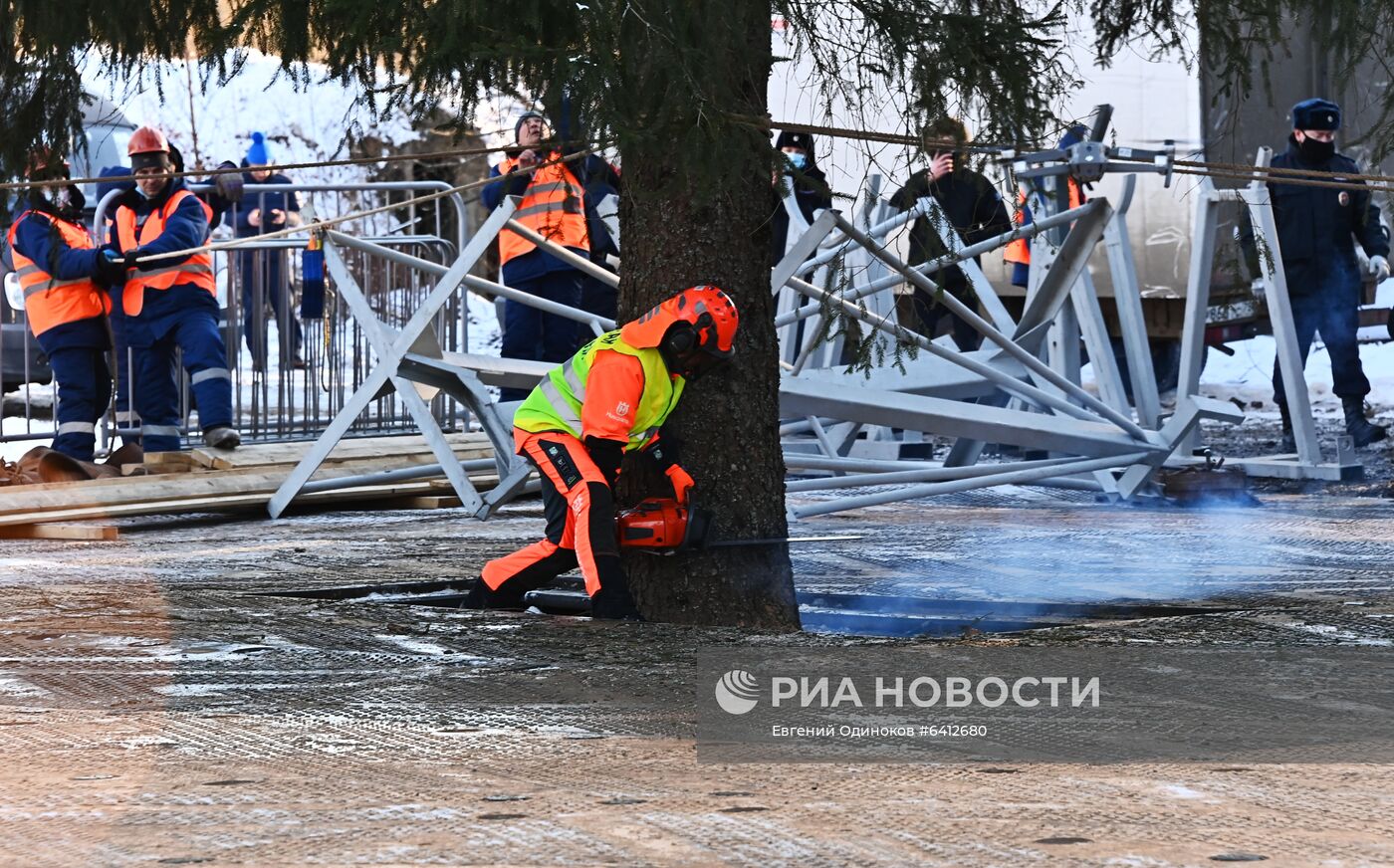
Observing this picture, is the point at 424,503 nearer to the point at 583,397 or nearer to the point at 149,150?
the point at 149,150

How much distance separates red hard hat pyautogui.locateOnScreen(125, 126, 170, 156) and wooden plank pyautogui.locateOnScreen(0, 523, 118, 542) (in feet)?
7.32

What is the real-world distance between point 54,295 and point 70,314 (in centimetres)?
12

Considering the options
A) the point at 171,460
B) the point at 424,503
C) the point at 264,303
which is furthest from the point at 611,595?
the point at 264,303

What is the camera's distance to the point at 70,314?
29.9 ft

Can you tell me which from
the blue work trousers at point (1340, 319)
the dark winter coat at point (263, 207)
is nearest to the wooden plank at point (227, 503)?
the dark winter coat at point (263, 207)

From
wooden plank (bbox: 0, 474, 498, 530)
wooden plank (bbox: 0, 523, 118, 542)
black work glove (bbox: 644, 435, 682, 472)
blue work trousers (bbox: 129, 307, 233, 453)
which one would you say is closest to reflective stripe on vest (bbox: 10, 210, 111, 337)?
blue work trousers (bbox: 129, 307, 233, 453)

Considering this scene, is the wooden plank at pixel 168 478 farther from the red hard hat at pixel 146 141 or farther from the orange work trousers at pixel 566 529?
the orange work trousers at pixel 566 529

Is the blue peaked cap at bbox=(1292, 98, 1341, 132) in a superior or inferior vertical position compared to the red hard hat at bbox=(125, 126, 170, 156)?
superior

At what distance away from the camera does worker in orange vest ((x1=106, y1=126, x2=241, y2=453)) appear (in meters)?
9.09

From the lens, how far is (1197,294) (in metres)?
8.90

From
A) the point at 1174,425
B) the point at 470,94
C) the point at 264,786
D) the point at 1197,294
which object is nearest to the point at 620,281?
the point at 470,94

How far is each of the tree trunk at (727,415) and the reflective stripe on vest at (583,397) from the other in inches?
5.2

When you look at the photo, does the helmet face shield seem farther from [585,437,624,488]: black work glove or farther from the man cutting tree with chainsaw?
[585,437,624,488]: black work glove

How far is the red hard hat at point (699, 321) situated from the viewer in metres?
5.27
